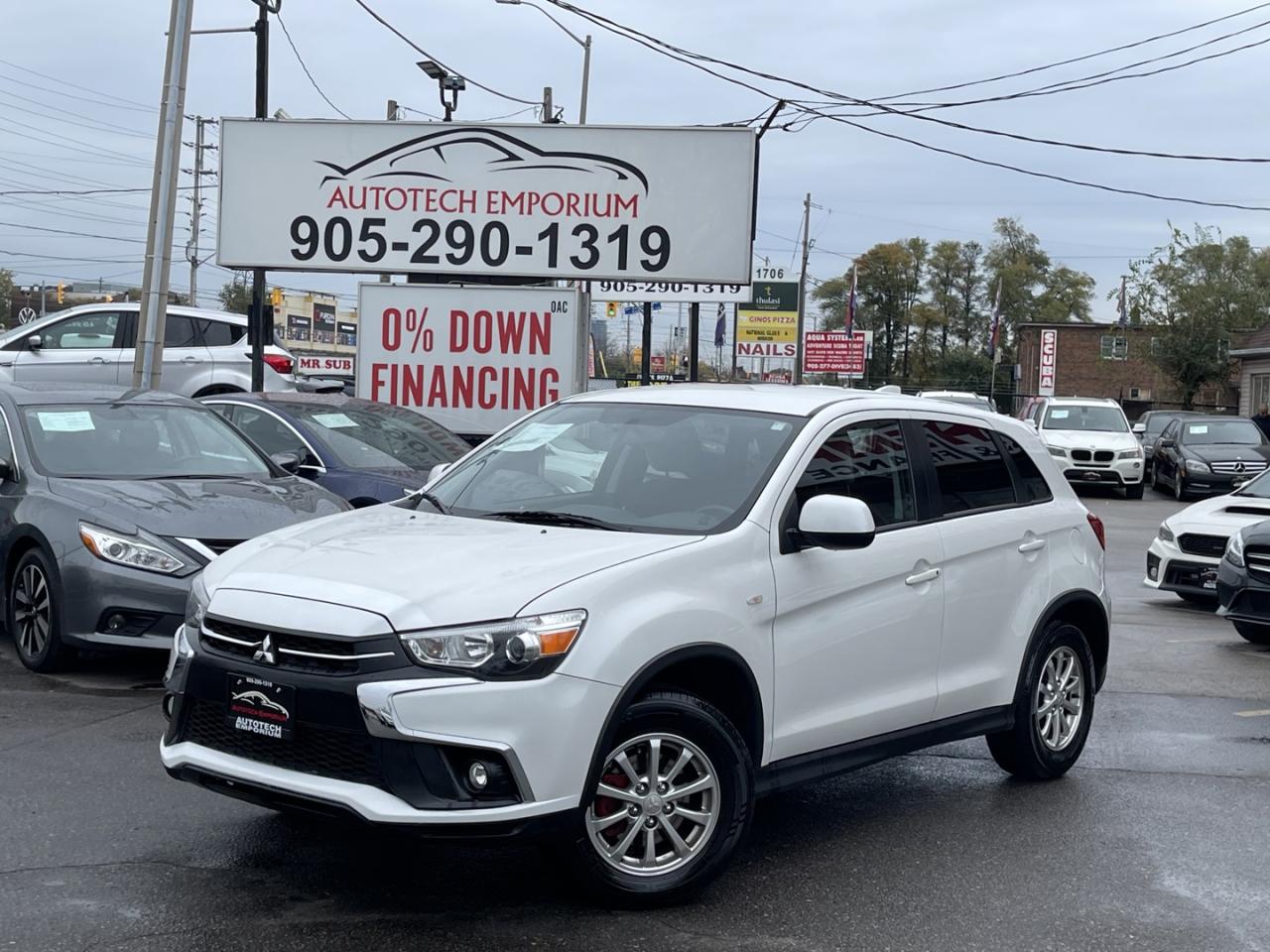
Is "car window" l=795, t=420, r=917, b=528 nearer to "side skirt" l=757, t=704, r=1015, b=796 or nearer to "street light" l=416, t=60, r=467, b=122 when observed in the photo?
"side skirt" l=757, t=704, r=1015, b=796

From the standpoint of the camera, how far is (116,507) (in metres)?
8.02

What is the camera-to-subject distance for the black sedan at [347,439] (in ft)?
35.6

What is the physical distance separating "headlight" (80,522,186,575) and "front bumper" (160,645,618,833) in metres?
3.49

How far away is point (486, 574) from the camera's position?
457 centimetres

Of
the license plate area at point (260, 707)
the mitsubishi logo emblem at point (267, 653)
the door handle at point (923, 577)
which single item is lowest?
the license plate area at point (260, 707)

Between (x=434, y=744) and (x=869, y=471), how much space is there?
2.27m

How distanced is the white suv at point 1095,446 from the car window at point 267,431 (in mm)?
17884

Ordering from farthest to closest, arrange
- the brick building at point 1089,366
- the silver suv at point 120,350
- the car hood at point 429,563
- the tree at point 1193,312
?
the brick building at point 1089,366 → the tree at point 1193,312 → the silver suv at point 120,350 → the car hood at point 429,563

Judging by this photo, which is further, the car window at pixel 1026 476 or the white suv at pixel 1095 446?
the white suv at pixel 1095 446

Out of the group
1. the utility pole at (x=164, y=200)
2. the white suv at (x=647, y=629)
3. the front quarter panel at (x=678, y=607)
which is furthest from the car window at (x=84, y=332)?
the front quarter panel at (x=678, y=607)

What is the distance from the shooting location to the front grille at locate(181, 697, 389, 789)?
171 inches

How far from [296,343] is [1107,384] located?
237ft

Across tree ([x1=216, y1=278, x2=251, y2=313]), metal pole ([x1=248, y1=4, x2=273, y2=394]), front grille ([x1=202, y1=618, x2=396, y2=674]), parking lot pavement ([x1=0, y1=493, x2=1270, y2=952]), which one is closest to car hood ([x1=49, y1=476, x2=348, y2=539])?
parking lot pavement ([x1=0, y1=493, x2=1270, y2=952])

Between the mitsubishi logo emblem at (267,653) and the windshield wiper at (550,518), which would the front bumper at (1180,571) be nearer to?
the windshield wiper at (550,518)
